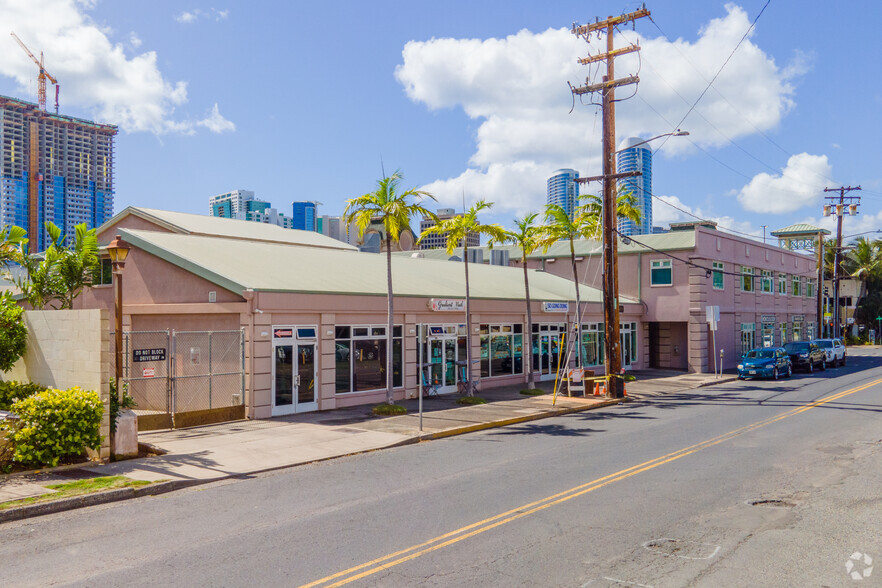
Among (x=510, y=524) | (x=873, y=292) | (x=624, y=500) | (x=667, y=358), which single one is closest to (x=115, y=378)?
(x=510, y=524)

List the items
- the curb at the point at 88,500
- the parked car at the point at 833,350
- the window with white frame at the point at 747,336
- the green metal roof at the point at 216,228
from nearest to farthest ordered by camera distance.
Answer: the curb at the point at 88,500 < the green metal roof at the point at 216,228 < the parked car at the point at 833,350 < the window with white frame at the point at 747,336

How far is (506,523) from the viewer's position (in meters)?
8.73

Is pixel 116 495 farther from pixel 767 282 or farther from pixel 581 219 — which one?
pixel 767 282

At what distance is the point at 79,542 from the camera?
8344mm

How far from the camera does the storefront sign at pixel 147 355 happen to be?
1560 centimetres

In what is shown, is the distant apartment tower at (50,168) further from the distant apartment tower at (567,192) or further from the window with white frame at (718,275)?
the window with white frame at (718,275)

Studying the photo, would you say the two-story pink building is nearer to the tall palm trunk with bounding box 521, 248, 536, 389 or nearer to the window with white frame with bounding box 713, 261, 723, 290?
the window with white frame with bounding box 713, 261, 723, 290

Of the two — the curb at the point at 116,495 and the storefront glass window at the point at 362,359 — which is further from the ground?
the storefront glass window at the point at 362,359

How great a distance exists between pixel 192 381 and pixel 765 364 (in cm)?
2569

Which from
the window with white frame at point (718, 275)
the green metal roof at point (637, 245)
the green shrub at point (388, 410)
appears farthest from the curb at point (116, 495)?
the window with white frame at point (718, 275)

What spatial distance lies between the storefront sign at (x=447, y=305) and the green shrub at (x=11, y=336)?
12362mm

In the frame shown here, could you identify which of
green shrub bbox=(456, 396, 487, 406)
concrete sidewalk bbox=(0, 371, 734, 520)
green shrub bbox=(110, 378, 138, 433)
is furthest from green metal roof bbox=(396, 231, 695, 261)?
green shrub bbox=(110, 378, 138, 433)

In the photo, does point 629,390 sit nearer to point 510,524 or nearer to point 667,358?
point 667,358

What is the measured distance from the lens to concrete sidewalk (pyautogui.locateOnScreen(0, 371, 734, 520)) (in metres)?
11.9
